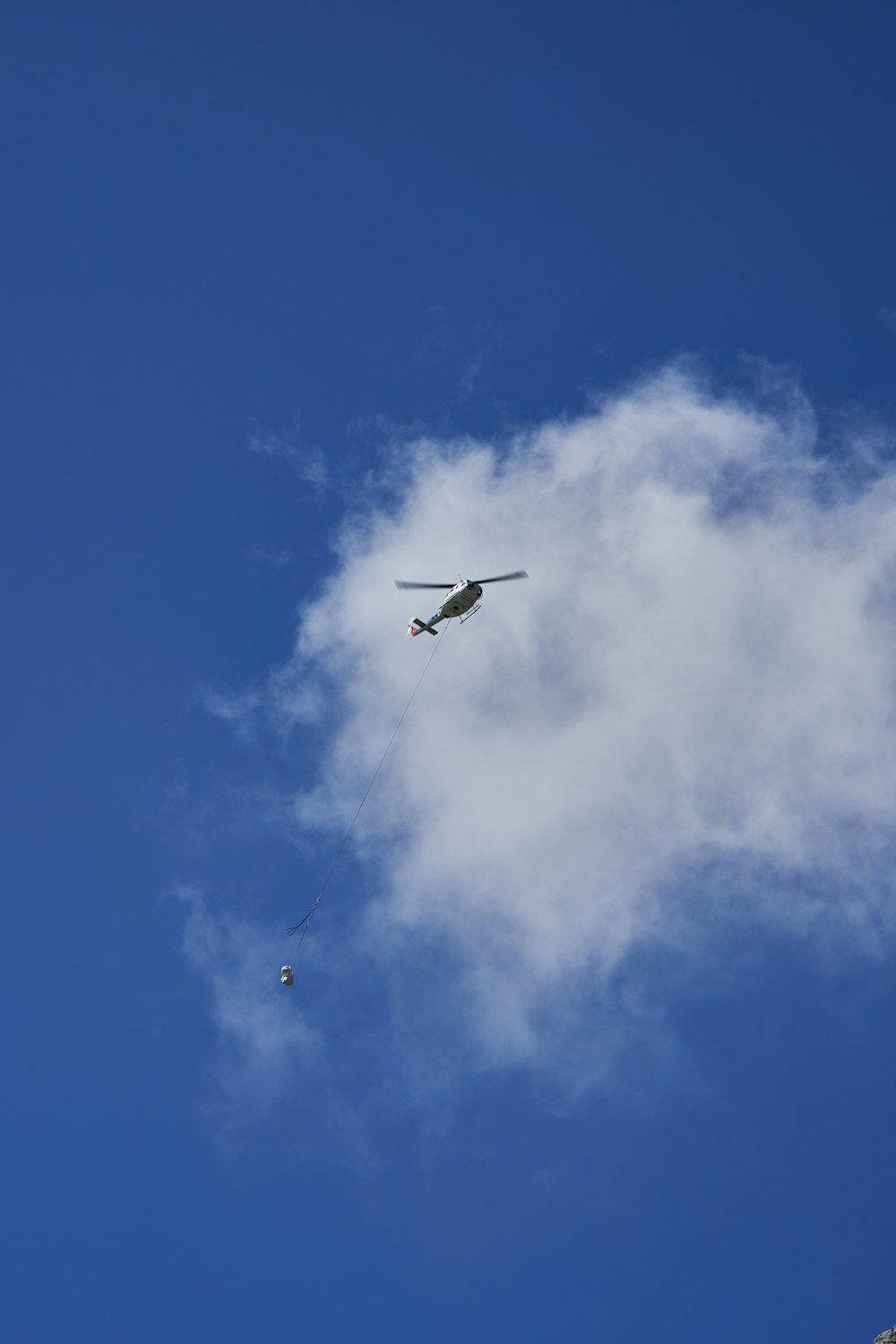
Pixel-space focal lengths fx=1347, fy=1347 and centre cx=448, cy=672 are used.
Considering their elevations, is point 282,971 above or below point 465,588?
below

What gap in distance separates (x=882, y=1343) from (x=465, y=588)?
7621 centimetres

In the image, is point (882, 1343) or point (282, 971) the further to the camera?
point (882, 1343)

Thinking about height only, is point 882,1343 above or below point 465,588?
below

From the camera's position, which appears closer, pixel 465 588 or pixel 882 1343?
pixel 465 588

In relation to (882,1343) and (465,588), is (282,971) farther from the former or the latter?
(882,1343)

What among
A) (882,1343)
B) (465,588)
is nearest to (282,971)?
(465,588)

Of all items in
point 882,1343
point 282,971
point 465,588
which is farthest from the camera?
point 882,1343

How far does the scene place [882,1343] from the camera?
385 feet

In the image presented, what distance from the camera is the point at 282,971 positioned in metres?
86.5

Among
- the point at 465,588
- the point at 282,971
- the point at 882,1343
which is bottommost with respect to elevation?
the point at 882,1343

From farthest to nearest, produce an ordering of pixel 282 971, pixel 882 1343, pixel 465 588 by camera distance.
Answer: pixel 882 1343
pixel 465 588
pixel 282 971

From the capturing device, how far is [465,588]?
10000 centimetres

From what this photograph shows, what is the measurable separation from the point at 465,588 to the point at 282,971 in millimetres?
31151
